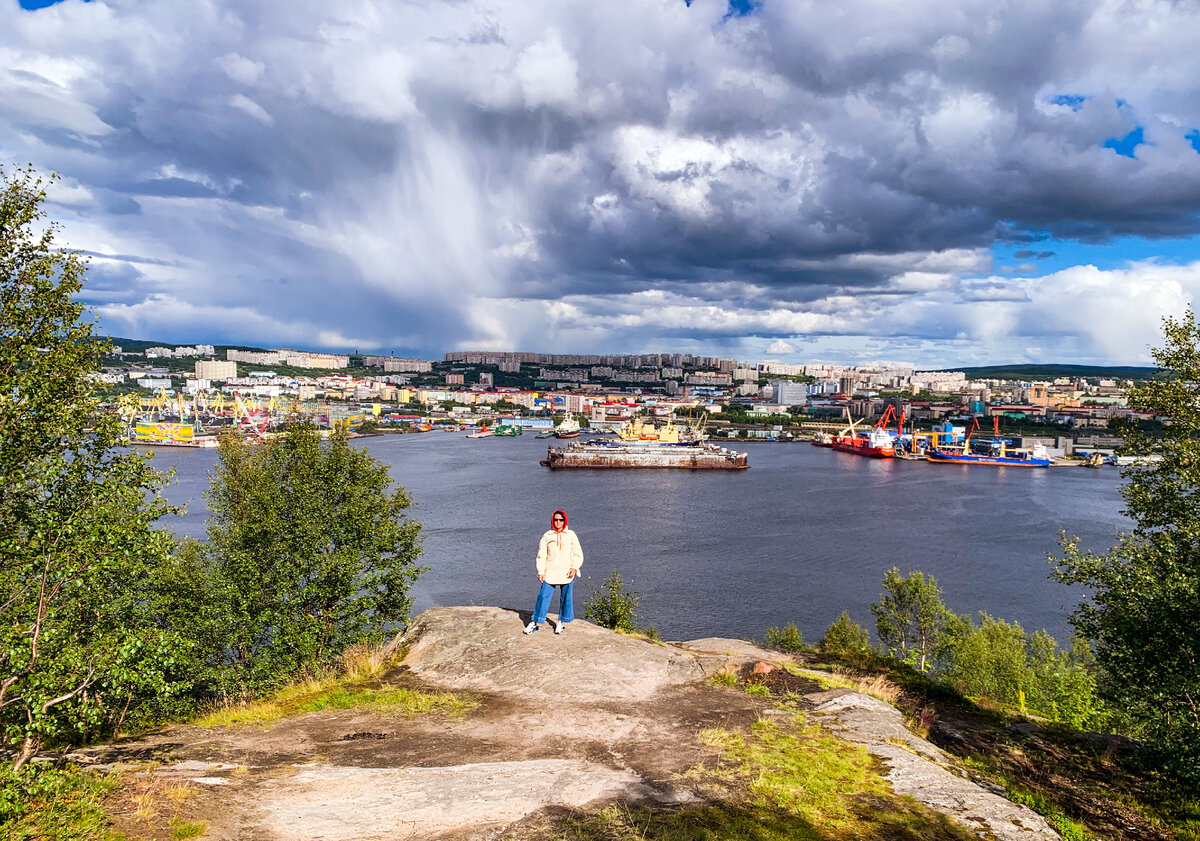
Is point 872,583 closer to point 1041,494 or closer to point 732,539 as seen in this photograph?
point 732,539

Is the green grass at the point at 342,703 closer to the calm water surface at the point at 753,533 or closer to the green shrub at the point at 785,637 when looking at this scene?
the green shrub at the point at 785,637

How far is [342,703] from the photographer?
20.2 feet

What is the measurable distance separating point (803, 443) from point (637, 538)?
8165cm

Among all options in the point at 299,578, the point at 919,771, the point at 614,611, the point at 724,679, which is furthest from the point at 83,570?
the point at 614,611

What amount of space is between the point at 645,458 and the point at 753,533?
132ft

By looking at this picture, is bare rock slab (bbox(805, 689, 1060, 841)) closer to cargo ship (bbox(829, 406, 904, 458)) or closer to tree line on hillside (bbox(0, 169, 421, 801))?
tree line on hillside (bbox(0, 169, 421, 801))

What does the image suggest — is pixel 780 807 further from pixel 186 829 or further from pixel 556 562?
pixel 556 562

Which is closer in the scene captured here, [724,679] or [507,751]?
[507,751]

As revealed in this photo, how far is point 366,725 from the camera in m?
5.64

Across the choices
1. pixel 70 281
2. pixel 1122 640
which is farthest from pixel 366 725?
pixel 1122 640

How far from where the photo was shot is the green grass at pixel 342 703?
5.89m

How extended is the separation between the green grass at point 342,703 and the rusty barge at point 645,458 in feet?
216

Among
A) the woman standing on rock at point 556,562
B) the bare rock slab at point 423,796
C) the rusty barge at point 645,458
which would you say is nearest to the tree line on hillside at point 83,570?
the bare rock slab at point 423,796

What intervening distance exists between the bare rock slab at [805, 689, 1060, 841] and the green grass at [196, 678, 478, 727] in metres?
3.36
